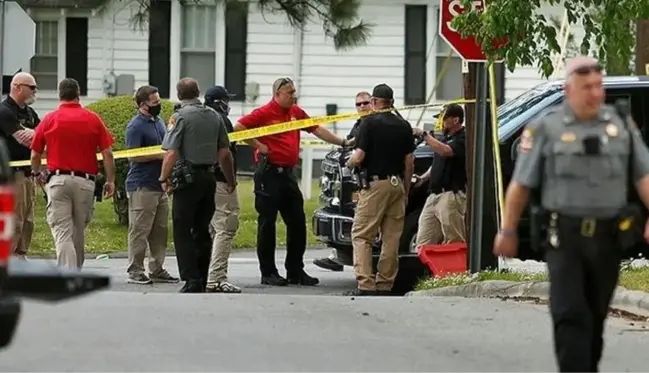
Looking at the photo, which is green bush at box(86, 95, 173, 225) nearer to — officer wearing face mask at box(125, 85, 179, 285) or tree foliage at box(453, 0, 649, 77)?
officer wearing face mask at box(125, 85, 179, 285)

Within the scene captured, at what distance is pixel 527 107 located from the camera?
13.7 meters

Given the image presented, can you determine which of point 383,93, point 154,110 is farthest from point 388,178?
point 154,110

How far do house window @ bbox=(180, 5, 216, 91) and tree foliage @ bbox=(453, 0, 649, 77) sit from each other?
21.9 m

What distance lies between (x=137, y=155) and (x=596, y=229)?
7.69 m

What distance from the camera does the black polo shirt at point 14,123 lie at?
13781 mm

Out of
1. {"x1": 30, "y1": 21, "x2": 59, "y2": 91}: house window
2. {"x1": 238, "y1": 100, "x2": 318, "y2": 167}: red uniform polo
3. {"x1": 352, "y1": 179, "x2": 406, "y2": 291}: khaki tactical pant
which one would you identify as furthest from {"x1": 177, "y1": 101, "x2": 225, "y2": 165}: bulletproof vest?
{"x1": 30, "y1": 21, "x2": 59, "y2": 91}: house window

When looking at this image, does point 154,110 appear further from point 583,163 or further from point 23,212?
point 583,163

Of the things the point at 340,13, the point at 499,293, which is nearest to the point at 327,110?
the point at 340,13

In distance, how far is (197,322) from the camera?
9.88m

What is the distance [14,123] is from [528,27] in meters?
5.08

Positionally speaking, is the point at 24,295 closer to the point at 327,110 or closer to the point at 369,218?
the point at 369,218

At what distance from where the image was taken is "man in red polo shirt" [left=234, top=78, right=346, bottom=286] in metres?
14.1

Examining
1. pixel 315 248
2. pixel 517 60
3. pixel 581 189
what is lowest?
pixel 315 248

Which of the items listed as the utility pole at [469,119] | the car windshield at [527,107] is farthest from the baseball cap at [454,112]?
the utility pole at [469,119]
